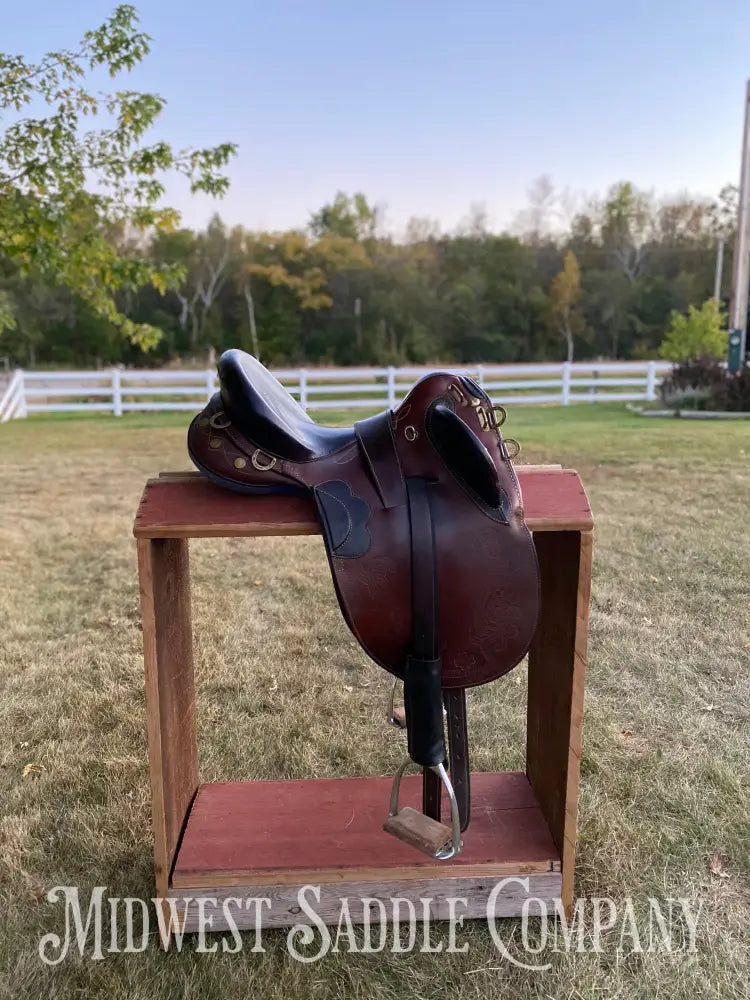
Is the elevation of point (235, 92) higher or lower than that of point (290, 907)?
higher

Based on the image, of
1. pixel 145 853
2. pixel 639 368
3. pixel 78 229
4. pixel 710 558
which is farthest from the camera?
pixel 639 368

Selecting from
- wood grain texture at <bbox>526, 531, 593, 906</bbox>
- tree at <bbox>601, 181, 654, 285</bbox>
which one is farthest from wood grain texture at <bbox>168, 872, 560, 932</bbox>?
tree at <bbox>601, 181, 654, 285</bbox>

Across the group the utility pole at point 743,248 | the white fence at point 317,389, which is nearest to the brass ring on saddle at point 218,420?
the white fence at point 317,389

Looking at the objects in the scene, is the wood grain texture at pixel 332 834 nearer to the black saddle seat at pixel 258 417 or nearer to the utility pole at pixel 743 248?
the black saddle seat at pixel 258 417

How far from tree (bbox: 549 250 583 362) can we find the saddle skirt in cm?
3299

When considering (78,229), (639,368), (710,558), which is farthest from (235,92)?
(710,558)

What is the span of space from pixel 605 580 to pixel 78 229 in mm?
3852

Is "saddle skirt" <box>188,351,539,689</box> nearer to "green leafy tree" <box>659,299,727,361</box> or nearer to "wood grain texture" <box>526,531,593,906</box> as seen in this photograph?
"wood grain texture" <box>526,531,593,906</box>

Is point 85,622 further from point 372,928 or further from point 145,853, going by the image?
point 372,928

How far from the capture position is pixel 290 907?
1.42 m

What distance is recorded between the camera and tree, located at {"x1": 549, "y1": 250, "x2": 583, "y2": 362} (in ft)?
105

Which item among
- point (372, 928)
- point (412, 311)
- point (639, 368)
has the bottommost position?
point (372, 928)

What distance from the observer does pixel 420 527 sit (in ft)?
4.01

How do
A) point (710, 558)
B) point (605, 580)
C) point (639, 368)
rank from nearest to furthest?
point (605, 580) → point (710, 558) → point (639, 368)
